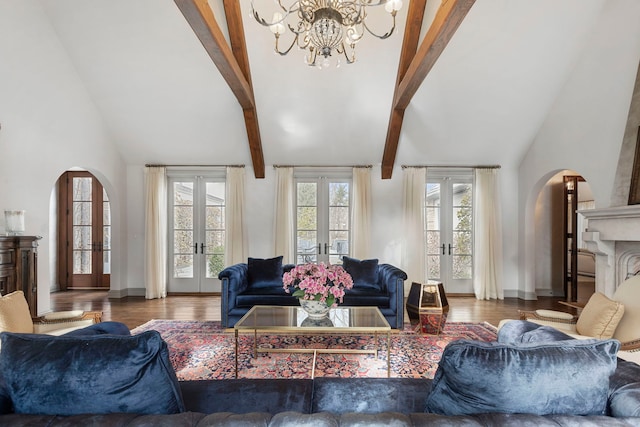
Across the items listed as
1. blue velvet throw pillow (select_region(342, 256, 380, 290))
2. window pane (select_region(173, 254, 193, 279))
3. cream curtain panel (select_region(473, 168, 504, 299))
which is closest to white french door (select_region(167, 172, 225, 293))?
window pane (select_region(173, 254, 193, 279))

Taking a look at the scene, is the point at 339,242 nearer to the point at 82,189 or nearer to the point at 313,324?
the point at 313,324

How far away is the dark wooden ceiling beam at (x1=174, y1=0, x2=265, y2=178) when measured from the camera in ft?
10.7

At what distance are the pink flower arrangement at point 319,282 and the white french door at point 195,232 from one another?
3606 mm

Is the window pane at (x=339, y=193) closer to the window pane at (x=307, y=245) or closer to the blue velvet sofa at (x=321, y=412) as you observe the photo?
the window pane at (x=307, y=245)

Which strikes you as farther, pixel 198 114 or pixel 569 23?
pixel 198 114

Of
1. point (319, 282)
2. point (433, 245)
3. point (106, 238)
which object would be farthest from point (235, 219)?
point (433, 245)

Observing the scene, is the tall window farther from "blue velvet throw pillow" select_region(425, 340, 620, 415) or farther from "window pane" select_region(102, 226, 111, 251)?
"blue velvet throw pillow" select_region(425, 340, 620, 415)

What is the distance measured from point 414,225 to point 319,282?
360cm

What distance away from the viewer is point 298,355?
3.49m

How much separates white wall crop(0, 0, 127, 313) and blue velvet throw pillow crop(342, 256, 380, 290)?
13.8ft

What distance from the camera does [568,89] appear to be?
4918 mm

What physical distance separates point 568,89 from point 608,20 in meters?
0.99

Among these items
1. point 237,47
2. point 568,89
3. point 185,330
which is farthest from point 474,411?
point 568,89

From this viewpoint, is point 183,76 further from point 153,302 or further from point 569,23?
point 569,23
